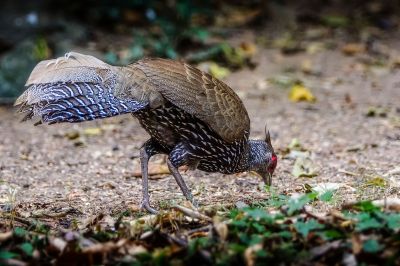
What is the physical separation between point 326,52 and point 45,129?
4.40 m

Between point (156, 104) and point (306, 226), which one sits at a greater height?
point (156, 104)

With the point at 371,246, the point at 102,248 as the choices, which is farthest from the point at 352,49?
the point at 102,248

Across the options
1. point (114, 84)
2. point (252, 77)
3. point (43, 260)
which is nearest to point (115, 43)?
point (252, 77)

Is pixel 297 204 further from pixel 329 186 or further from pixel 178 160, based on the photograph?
pixel 329 186

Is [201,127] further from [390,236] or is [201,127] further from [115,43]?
[115,43]

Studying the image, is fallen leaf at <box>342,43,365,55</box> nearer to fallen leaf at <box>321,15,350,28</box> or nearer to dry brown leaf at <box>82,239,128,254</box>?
fallen leaf at <box>321,15,350,28</box>

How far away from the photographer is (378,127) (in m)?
8.84

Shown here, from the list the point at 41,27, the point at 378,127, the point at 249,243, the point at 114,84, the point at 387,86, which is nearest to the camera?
the point at 249,243

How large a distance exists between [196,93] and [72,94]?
913 mm

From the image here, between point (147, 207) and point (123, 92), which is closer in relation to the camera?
point (123, 92)

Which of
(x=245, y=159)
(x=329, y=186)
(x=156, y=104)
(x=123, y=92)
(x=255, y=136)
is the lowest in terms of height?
(x=255, y=136)

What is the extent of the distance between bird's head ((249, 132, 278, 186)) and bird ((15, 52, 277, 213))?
0.12 m

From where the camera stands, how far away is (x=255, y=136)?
870 centimetres

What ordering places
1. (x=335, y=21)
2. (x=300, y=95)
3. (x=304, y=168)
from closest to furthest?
1. (x=304, y=168)
2. (x=300, y=95)
3. (x=335, y=21)
